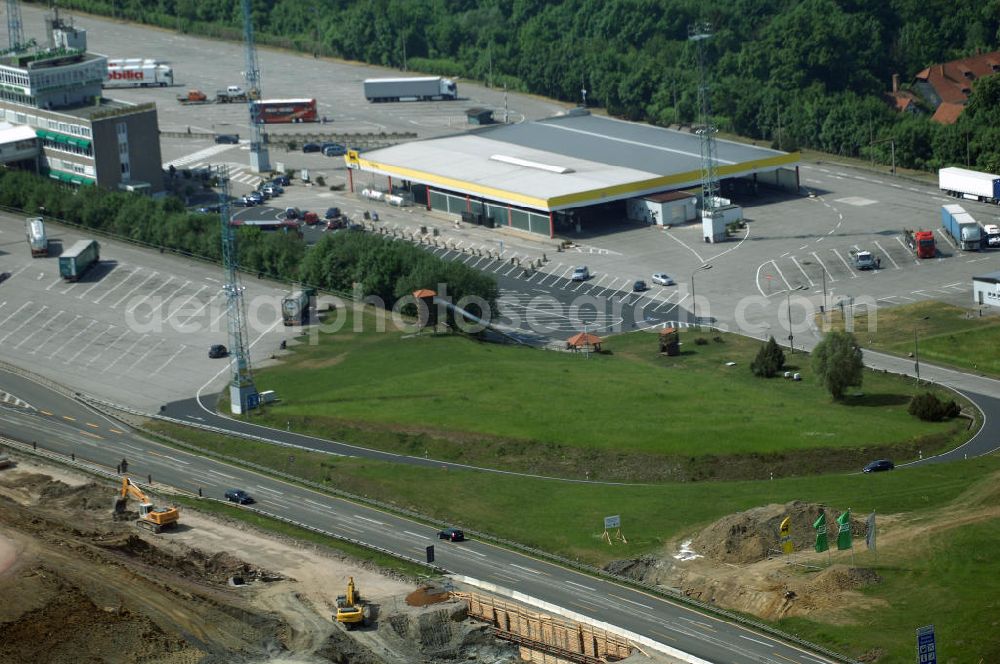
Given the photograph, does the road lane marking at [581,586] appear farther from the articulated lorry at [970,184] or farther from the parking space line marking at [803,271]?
the articulated lorry at [970,184]

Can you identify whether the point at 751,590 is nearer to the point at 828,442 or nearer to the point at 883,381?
the point at 828,442

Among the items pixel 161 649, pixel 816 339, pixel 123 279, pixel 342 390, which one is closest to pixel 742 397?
pixel 816 339

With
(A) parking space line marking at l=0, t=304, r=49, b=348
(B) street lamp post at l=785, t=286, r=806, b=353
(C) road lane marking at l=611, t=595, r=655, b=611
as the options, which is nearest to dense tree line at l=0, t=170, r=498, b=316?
(A) parking space line marking at l=0, t=304, r=49, b=348

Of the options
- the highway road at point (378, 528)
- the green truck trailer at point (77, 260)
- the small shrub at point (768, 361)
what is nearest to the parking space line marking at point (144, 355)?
the highway road at point (378, 528)

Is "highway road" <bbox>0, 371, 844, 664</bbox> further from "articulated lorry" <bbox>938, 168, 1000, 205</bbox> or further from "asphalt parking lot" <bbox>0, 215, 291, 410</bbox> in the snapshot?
"articulated lorry" <bbox>938, 168, 1000, 205</bbox>

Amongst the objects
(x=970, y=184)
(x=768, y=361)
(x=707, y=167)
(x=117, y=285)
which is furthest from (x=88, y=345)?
(x=970, y=184)

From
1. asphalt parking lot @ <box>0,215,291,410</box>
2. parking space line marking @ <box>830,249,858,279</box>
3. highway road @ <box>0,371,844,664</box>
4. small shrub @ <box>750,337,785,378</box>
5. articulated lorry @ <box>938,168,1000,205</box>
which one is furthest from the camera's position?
articulated lorry @ <box>938,168,1000,205</box>
